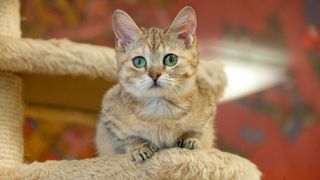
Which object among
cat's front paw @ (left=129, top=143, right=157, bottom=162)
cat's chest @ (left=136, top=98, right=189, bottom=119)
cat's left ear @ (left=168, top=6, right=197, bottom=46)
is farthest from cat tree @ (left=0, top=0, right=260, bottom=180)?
cat's left ear @ (left=168, top=6, right=197, bottom=46)

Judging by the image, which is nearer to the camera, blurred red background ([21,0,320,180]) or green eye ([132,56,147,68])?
green eye ([132,56,147,68])

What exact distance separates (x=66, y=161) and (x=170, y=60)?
0.28 metres

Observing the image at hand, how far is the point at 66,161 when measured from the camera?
40.9 inches

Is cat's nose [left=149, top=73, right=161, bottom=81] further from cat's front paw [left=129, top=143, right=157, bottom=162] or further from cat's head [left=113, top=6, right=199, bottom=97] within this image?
cat's front paw [left=129, top=143, right=157, bottom=162]

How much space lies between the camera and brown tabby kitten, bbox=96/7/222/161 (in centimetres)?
101

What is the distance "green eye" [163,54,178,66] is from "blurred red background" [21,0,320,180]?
766 millimetres

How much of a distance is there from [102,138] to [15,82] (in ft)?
0.77

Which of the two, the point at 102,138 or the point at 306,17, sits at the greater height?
the point at 306,17

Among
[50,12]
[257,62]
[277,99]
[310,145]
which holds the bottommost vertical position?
[310,145]

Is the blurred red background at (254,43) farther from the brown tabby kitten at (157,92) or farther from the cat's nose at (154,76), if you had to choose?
the cat's nose at (154,76)

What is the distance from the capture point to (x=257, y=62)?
6.45ft

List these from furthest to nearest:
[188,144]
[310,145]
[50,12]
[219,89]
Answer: [310,145] → [50,12] → [219,89] → [188,144]

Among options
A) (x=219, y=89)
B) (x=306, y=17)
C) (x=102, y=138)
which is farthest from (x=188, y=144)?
(x=306, y=17)

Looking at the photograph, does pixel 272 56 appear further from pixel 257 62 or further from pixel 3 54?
pixel 3 54
